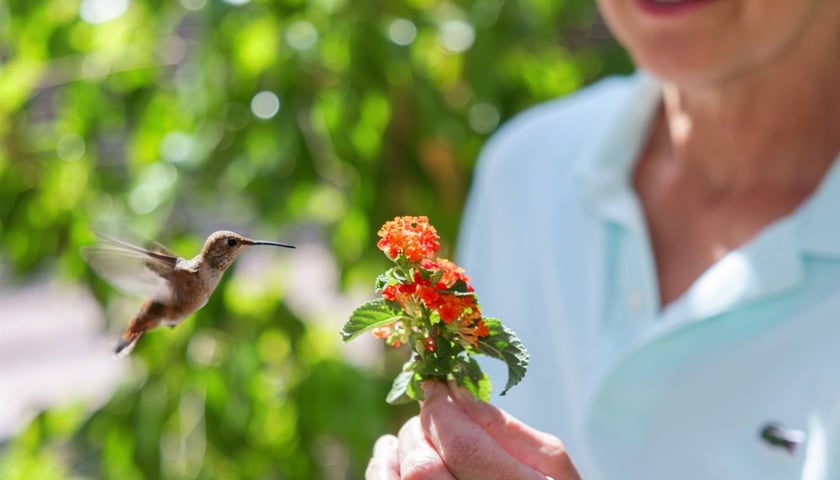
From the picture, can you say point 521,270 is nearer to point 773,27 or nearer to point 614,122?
point 614,122

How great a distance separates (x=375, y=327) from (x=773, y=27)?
1.87 feet

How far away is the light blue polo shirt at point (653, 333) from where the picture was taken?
902 mm

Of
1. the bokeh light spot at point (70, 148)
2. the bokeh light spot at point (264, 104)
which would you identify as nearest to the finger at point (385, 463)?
the bokeh light spot at point (264, 104)

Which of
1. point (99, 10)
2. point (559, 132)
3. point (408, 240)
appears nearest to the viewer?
point (408, 240)

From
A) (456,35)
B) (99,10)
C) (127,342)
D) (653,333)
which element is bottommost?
(127,342)

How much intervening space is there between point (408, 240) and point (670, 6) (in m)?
0.54

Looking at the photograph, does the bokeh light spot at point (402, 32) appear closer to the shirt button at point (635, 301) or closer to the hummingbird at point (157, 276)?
the shirt button at point (635, 301)

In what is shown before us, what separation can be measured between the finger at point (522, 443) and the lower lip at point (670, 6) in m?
0.52

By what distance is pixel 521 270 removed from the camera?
1180 millimetres

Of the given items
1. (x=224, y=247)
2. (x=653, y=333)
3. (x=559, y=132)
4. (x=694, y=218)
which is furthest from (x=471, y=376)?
(x=559, y=132)

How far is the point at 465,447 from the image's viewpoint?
54 centimetres

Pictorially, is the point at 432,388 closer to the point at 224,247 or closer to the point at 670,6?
the point at 224,247

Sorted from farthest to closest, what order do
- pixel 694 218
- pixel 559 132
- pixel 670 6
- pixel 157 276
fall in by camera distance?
pixel 559 132, pixel 694 218, pixel 670 6, pixel 157 276

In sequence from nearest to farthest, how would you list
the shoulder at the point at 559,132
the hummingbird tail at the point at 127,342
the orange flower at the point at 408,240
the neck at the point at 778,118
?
the orange flower at the point at 408,240, the hummingbird tail at the point at 127,342, the neck at the point at 778,118, the shoulder at the point at 559,132
